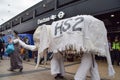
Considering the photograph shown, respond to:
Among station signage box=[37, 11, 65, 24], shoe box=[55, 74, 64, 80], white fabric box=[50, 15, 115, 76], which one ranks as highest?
station signage box=[37, 11, 65, 24]

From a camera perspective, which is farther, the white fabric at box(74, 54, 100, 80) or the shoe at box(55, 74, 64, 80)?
the shoe at box(55, 74, 64, 80)

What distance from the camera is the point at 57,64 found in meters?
5.28

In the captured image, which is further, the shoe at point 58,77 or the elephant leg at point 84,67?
the shoe at point 58,77

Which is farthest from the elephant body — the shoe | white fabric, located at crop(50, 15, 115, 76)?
the shoe

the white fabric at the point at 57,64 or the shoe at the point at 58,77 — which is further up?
the white fabric at the point at 57,64

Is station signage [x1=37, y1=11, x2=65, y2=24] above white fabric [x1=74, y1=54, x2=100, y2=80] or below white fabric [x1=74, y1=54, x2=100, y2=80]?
above

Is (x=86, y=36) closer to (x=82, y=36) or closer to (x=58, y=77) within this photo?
(x=82, y=36)

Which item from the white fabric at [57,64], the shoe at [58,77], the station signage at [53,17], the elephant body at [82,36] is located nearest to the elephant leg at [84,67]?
the elephant body at [82,36]

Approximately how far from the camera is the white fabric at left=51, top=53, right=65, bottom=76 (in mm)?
5175

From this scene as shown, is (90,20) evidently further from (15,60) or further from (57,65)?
(15,60)

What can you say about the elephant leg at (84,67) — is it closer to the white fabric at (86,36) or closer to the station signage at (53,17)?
the white fabric at (86,36)

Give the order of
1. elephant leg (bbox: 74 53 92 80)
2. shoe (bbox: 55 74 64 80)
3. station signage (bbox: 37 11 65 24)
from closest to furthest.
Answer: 1. elephant leg (bbox: 74 53 92 80)
2. shoe (bbox: 55 74 64 80)
3. station signage (bbox: 37 11 65 24)

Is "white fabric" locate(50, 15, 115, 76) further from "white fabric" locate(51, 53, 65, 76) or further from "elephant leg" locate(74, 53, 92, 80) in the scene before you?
"white fabric" locate(51, 53, 65, 76)

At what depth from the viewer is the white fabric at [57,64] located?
5175mm
